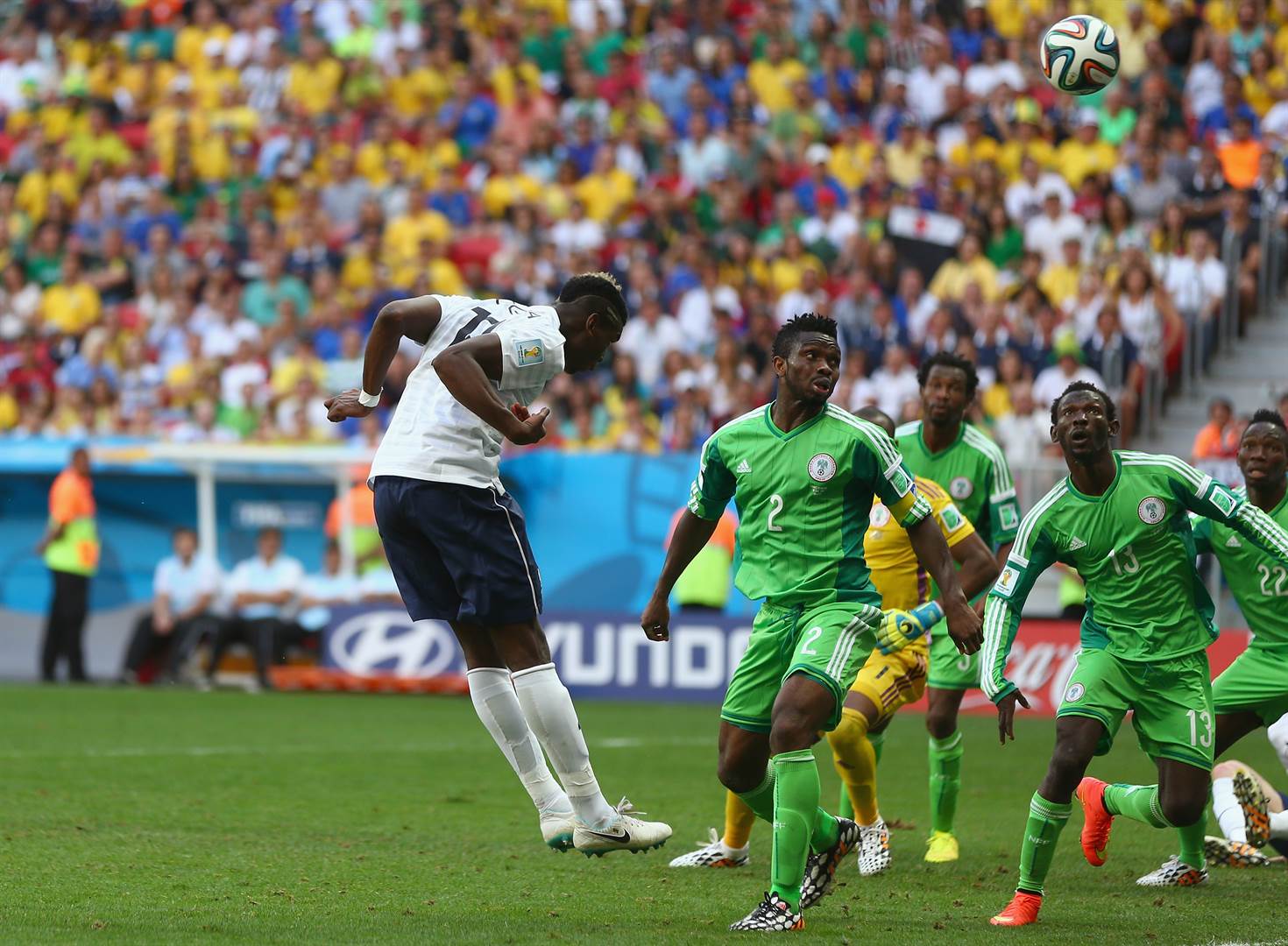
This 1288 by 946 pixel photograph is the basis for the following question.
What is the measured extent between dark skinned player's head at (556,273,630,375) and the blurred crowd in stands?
1032cm

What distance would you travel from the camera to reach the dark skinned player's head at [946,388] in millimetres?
9203

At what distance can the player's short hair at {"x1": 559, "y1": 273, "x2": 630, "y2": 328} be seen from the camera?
7.38m

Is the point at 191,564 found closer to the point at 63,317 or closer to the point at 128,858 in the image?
the point at 63,317

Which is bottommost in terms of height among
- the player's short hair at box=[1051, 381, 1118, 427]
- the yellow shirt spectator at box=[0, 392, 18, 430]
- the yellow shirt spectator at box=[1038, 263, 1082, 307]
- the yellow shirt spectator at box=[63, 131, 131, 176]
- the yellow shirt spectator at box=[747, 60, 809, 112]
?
the yellow shirt spectator at box=[0, 392, 18, 430]

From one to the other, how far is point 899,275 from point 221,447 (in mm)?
7402

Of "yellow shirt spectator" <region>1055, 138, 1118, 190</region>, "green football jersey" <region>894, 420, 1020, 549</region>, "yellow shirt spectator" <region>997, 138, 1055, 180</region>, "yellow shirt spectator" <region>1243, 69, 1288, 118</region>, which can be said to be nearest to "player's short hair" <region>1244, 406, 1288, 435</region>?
"green football jersey" <region>894, 420, 1020, 549</region>

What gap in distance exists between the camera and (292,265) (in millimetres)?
22859

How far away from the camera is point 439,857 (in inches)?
333

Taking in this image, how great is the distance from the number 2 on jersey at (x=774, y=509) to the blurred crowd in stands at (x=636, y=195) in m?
10.3

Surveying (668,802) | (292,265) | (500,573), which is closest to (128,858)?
(500,573)

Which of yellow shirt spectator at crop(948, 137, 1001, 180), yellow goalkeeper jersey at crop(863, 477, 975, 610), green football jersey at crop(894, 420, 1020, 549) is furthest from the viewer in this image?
yellow shirt spectator at crop(948, 137, 1001, 180)

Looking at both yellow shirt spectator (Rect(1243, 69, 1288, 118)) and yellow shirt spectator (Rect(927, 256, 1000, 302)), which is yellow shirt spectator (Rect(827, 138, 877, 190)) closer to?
yellow shirt spectator (Rect(927, 256, 1000, 302))

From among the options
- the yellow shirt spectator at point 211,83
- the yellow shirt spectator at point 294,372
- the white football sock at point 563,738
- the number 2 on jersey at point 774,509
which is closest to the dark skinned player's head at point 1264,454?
the number 2 on jersey at point 774,509

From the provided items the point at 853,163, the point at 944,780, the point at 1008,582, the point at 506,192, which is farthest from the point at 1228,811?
the point at 506,192
